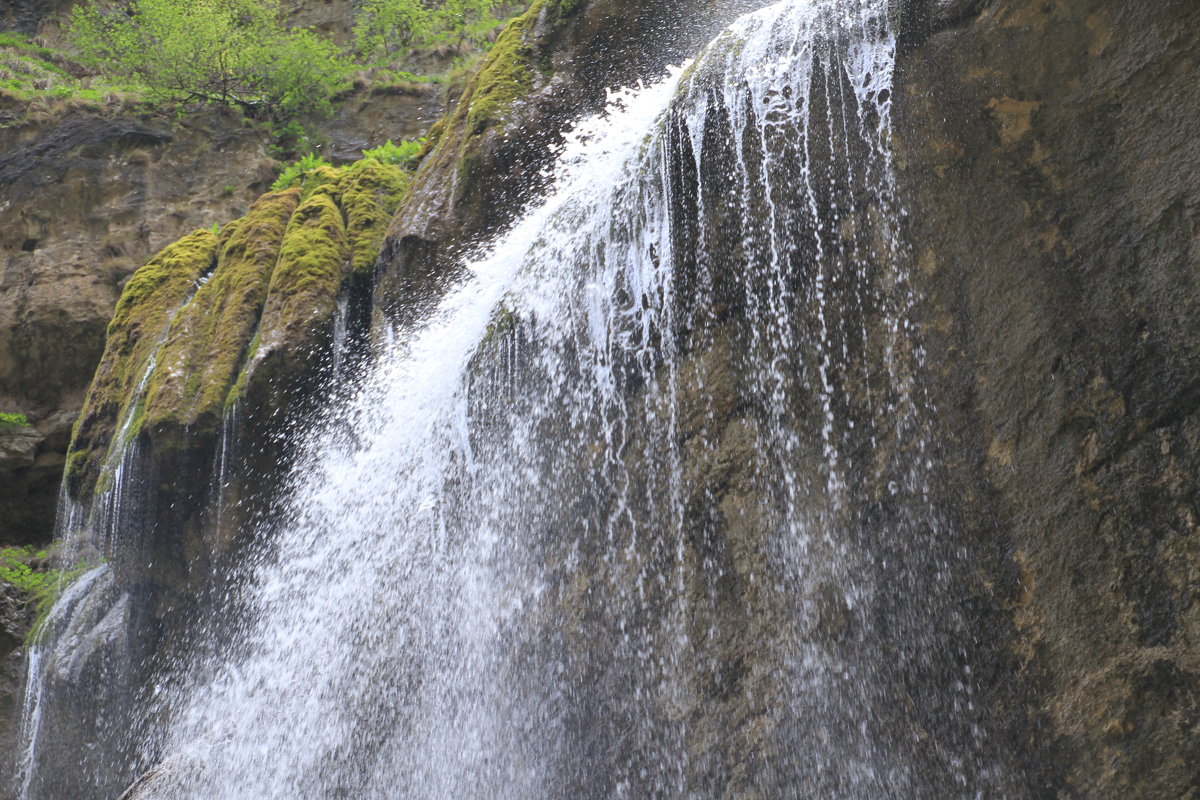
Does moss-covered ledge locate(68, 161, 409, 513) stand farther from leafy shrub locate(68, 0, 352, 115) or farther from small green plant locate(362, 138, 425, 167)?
leafy shrub locate(68, 0, 352, 115)

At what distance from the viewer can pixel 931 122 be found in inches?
189

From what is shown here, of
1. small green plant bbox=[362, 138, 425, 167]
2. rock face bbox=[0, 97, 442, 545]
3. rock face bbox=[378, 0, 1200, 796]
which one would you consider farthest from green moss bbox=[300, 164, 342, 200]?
rock face bbox=[378, 0, 1200, 796]

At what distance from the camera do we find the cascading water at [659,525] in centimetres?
438

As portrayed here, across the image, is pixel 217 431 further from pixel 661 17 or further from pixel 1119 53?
pixel 1119 53

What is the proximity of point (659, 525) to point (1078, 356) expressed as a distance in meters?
2.28

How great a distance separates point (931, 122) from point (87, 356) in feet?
39.1

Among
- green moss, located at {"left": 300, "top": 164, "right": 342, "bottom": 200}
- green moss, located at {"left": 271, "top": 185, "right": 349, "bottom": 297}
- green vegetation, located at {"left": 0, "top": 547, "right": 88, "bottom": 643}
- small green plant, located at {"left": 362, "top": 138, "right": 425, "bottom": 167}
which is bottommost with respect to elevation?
green vegetation, located at {"left": 0, "top": 547, "right": 88, "bottom": 643}

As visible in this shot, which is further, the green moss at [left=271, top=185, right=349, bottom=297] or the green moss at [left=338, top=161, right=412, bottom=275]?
the green moss at [left=338, top=161, right=412, bottom=275]

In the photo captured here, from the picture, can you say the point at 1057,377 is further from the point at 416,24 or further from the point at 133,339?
the point at 416,24

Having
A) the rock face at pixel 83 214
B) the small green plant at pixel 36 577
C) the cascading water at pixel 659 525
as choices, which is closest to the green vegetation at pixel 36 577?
the small green plant at pixel 36 577

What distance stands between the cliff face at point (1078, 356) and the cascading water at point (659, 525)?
263 millimetres

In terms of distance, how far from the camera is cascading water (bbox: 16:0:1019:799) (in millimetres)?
4375

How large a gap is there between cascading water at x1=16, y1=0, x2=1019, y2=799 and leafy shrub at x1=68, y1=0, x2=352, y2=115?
10.3 metres

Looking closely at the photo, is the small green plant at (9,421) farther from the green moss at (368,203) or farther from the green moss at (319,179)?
the green moss at (368,203)
